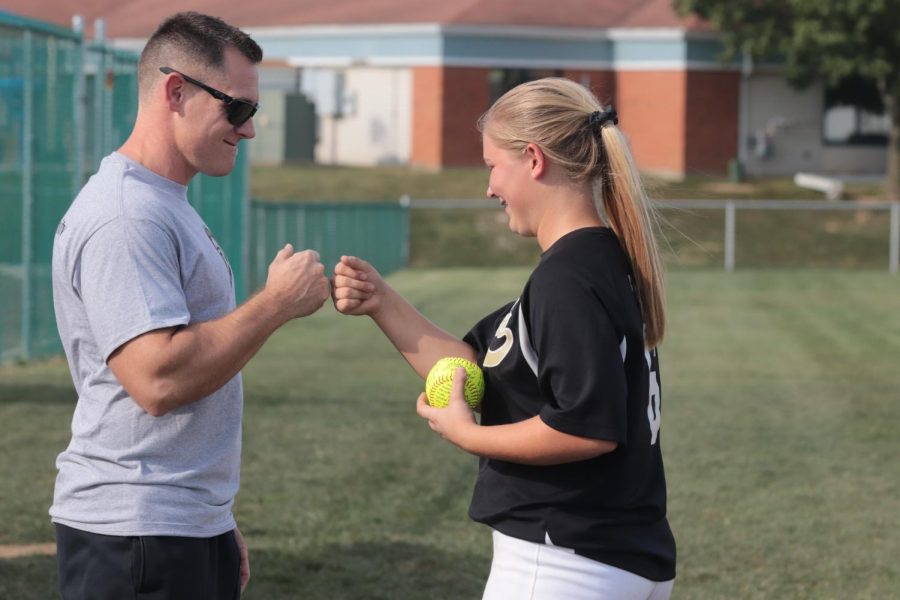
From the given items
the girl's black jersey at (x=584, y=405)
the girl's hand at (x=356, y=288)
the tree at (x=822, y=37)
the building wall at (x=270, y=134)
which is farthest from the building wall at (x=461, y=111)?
the girl's black jersey at (x=584, y=405)

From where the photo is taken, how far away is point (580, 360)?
2980 millimetres

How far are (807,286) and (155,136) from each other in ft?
75.1

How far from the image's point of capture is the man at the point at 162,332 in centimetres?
308

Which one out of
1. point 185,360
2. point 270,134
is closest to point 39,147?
point 185,360

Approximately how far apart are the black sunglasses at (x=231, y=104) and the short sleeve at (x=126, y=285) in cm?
42

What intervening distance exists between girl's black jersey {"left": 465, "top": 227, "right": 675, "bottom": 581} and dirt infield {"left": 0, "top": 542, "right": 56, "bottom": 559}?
12.3ft

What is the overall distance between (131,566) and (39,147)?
33.8 feet

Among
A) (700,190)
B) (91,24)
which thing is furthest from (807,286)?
(91,24)

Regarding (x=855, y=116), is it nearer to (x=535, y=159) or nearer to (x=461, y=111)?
(x=461, y=111)

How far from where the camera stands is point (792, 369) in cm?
1387

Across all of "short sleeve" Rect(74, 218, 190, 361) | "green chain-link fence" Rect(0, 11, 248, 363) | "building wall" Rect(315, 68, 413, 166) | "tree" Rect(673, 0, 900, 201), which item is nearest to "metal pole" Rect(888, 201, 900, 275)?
"tree" Rect(673, 0, 900, 201)

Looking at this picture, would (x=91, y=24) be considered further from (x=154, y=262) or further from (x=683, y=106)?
(x=154, y=262)

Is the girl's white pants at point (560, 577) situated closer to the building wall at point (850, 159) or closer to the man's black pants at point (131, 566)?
the man's black pants at point (131, 566)

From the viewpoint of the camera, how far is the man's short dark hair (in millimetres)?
3359
